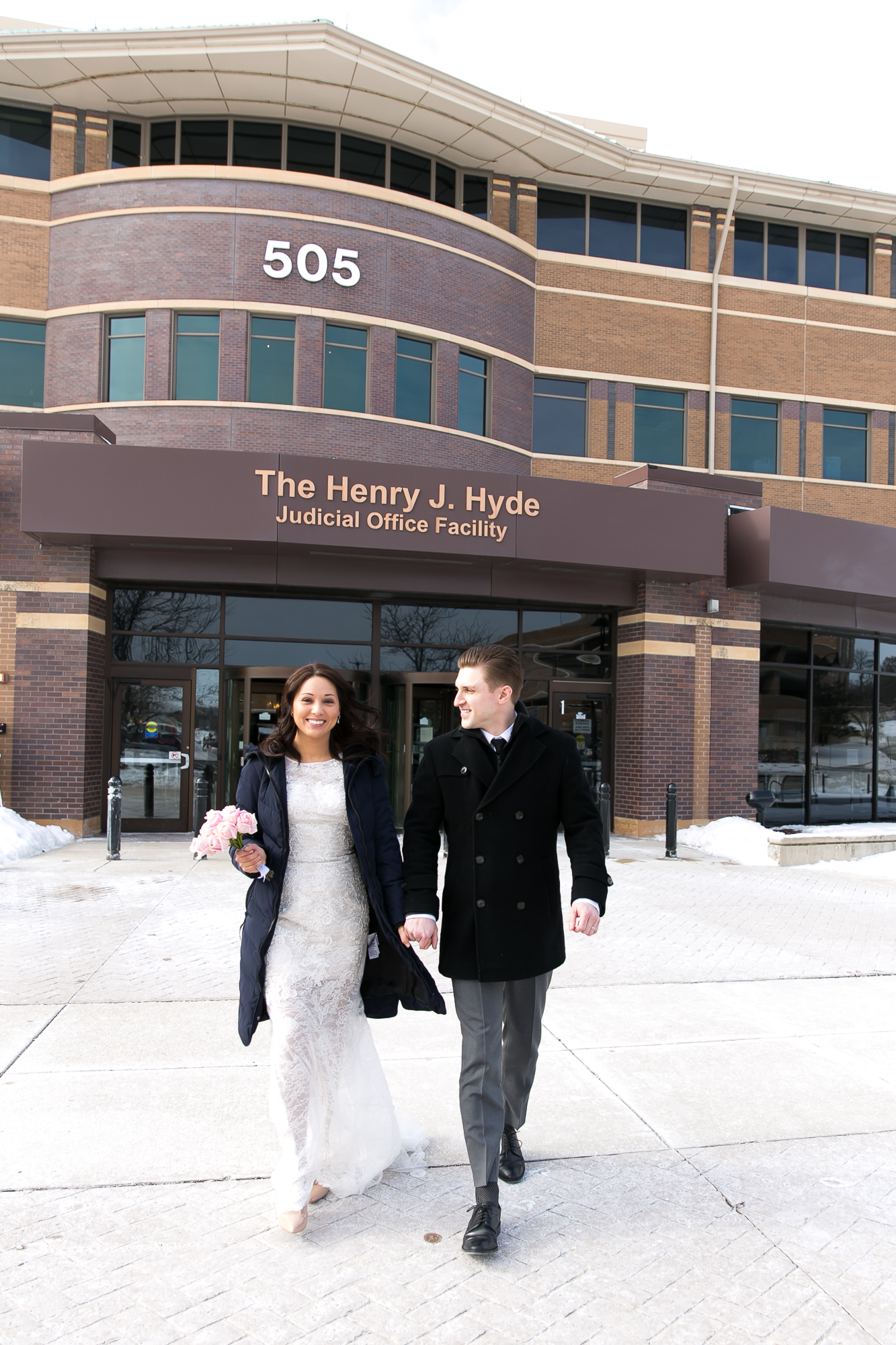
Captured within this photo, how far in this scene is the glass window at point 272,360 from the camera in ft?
48.2

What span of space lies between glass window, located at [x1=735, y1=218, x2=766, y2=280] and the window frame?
25 millimetres

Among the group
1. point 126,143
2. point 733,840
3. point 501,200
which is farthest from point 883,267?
point 126,143

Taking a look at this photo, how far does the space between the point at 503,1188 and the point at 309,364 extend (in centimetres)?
1330

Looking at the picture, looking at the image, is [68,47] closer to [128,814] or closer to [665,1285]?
[128,814]

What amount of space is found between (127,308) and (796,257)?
43.3 feet

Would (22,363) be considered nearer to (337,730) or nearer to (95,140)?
(95,140)

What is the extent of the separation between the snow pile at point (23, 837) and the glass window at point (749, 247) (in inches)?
640

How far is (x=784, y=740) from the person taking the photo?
16094 mm

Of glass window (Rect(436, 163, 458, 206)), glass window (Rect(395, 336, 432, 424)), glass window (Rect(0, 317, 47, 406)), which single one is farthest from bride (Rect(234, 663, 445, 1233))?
glass window (Rect(436, 163, 458, 206))

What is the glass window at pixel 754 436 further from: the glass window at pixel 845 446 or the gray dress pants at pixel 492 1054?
the gray dress pants at pixel 492 1054

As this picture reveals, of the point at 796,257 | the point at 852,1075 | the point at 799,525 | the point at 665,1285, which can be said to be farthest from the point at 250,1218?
the point at 796,257

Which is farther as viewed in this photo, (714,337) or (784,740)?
(714,337)

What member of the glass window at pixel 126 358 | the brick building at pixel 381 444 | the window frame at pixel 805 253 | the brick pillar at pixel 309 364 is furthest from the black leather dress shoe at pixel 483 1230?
the window frame at pixel 805 253

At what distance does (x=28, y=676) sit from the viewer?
12.4 meters
